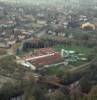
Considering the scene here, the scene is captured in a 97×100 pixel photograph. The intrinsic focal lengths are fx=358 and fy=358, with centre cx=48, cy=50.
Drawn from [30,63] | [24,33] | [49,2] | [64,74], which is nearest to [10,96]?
[64,74]

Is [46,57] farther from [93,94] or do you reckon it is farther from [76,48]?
[93,94]

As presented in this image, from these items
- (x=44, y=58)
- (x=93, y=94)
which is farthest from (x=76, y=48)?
(x=93, y=94)

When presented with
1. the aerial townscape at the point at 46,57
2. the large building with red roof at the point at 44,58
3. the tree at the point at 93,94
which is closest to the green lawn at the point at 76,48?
the aerial townscape at the point at 46,57

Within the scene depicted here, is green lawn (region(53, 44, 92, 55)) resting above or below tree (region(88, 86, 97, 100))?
below

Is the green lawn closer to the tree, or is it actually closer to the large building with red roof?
the large building with red roof

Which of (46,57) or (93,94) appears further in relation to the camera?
(46,57)

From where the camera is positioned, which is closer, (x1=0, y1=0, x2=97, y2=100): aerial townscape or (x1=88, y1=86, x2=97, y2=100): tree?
(x1=88, y1=86, x2=97, y2=100): tree

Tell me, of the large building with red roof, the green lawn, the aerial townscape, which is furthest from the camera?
the green lawn

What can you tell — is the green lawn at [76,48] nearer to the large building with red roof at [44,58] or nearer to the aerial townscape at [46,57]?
the aerial townscape at [46,57]

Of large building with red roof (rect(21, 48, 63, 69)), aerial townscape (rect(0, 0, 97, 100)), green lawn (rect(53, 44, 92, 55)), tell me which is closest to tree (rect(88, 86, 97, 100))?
aerial townscape (rect(0, 0, 97, 100))

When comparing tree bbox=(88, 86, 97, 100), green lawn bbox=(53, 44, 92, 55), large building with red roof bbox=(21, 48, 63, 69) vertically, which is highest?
tree bbox=(88, 86, 97, 100)
